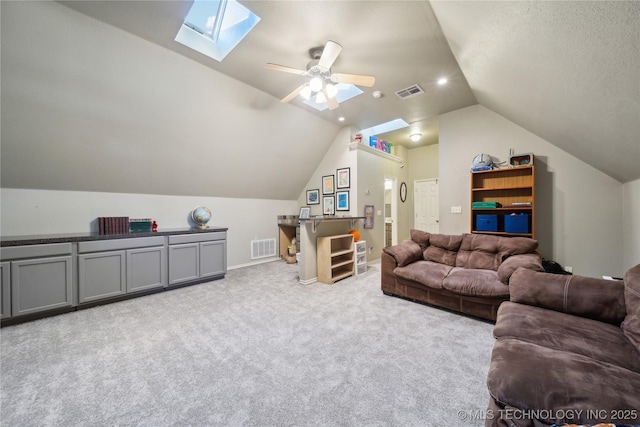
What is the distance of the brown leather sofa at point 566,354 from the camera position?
2.96ft

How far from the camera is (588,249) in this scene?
3.21 meters

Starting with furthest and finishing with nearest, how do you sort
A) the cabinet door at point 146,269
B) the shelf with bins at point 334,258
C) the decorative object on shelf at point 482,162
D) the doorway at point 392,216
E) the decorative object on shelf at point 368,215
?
the doorway at point 392,216 → the decorative object on shelf at point 368,215 → the shelf with bins at point 334,258 → the decorative object on shelf at point 482,162 → the cabinet door at point 146,269

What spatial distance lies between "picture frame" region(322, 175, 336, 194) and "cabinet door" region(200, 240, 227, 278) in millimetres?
2585

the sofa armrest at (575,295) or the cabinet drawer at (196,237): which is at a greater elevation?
the cabinet drawer at (196,237)

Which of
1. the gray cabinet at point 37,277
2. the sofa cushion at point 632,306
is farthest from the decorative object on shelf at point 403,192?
the gray cabinet at point 37,277

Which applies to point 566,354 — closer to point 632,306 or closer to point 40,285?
point 632,306

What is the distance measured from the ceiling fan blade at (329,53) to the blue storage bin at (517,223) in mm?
3314

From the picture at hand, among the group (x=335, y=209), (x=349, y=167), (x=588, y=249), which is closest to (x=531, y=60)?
(x=588, y=249)

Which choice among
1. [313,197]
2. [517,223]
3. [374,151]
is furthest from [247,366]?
[374,151]

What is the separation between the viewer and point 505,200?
3725 mm

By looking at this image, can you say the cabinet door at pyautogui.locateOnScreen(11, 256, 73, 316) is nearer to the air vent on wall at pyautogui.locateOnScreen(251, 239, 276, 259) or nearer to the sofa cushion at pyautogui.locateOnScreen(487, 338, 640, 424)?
the air vent on wall at pyautogui.locateOnScreen(251, 239, 276, 259)

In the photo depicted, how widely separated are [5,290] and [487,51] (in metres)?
5.32

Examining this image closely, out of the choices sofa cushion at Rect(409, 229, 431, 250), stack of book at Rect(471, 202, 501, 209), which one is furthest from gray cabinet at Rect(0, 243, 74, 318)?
stack of book at Rect(471, 202, 501, 209)

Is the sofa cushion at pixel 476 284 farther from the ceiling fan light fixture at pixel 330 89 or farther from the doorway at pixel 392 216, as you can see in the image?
the doorway at pixel 392 216
